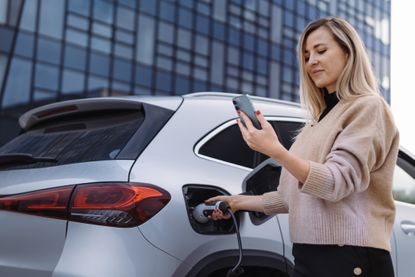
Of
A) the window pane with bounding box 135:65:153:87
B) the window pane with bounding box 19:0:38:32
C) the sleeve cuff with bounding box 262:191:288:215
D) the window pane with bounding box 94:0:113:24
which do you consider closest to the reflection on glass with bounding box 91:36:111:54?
the window pane with bounding box 94:0:113:24

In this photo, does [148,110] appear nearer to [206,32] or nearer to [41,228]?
[41,228]

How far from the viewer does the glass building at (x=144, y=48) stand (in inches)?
874

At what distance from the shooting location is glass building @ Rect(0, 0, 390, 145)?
72.8ft

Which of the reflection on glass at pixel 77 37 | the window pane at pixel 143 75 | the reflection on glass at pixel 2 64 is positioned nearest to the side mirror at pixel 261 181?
the reflection on glass at pixel 2 64

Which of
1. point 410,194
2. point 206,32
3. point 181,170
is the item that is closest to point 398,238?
point 410,194

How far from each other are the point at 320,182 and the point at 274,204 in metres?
0.53

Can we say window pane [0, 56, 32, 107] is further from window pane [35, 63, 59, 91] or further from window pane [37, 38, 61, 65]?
window pane [37, 38, 61, 65]

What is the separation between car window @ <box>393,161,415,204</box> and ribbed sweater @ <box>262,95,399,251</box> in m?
1.67

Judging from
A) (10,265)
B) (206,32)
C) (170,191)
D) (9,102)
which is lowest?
(10,265)

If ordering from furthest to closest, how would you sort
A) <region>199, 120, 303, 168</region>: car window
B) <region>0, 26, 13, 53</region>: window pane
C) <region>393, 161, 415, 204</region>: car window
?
<region>0, 26, 13, 53</region>: window pane → <region>393, 161, 415, 204</region>: car window → <region>199, 120, 303, 168</region>: car window

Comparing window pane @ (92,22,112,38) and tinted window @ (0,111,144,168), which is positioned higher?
A: window pane @ (92,22,112,38)

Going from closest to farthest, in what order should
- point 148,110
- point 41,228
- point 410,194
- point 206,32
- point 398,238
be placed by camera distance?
1. point 41,228
2. point 148,110
3. point 398,238
4. point 410,194
5. point 206,32

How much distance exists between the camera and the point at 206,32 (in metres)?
28.5

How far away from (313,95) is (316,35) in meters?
0.23
